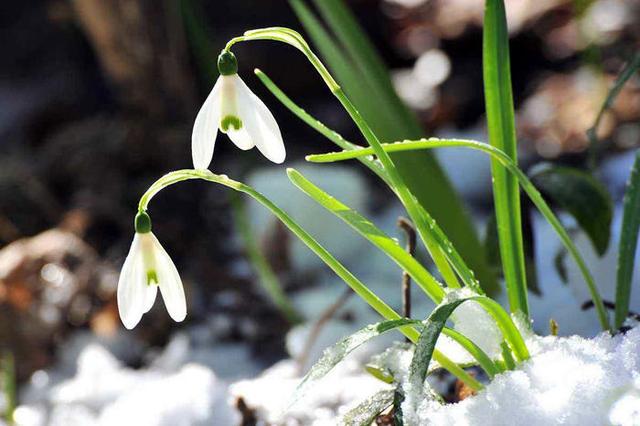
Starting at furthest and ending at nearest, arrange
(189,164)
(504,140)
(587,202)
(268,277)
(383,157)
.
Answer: (189,164) < (268,277) < (587,202) < (504,140) < (383,157)

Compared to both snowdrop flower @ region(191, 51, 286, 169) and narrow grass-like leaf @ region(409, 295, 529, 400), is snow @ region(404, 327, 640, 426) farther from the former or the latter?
snowdrop flower @ region(191, 51, 286, 169)

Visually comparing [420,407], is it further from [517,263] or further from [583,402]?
[517,263]

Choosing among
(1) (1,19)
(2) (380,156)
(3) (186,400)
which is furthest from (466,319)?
(1) (1,19)

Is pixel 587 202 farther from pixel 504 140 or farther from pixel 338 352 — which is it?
pixel 338 352

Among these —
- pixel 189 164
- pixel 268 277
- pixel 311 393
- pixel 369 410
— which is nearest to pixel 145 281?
pixel 369 410

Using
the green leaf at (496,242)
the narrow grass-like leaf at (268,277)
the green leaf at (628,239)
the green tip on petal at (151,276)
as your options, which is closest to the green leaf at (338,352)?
the green tip on petal at (151,276)

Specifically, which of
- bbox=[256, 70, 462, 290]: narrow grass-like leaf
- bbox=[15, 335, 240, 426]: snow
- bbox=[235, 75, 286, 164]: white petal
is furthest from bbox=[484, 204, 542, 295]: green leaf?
bbox=[235, 75, 286, 164]: white petal
